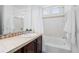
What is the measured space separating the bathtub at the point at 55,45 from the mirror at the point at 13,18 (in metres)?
0.72

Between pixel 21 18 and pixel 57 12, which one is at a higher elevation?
pixel 57 12

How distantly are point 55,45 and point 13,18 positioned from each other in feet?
4.51

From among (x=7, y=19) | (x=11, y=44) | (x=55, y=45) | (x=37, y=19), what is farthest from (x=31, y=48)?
(x=37, y=19)

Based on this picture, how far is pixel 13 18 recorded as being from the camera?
188 cm

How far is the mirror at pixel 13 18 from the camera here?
1.56 meters

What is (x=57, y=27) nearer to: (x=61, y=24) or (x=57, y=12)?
(x=61, y=24)

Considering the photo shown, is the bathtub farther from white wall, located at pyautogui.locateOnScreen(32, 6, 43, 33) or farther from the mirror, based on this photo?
the mirror

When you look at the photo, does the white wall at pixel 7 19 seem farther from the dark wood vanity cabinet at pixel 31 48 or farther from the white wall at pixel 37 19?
the white wall at pixel 37 19

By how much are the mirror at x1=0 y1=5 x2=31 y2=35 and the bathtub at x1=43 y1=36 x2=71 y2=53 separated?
724mm

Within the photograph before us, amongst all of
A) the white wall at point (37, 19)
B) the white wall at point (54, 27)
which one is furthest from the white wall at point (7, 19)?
the white wall at point (54, 27)
